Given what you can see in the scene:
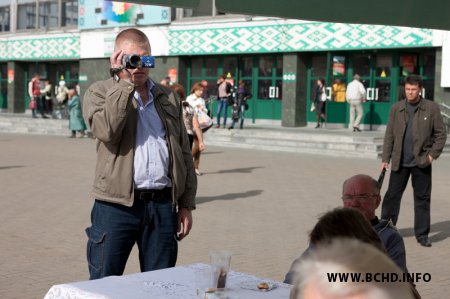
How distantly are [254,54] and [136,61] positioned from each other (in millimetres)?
25706

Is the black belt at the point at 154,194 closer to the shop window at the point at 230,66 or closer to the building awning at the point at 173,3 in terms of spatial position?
the building awning at the point at 173,3

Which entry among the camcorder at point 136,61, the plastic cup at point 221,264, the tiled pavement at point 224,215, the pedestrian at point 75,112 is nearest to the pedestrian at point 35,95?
the pedestrian at point 75,112

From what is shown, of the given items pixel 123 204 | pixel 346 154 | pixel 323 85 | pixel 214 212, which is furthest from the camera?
pixel 323 85

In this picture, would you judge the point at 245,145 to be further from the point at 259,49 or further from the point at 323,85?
the point at 259,49

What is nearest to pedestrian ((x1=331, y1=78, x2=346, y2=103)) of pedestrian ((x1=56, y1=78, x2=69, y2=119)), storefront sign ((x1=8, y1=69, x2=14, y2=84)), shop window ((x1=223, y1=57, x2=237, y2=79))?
shop window ((x1=223, y1=57, x2=237, y2=79))

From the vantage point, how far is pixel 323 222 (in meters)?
3.00

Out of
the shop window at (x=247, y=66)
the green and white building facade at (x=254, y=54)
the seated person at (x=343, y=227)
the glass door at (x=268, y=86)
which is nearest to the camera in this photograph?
the seated person at (x=343, y=227)

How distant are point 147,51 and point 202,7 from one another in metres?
0.39

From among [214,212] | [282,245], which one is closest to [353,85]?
[214,212]

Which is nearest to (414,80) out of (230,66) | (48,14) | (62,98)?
(230,66)

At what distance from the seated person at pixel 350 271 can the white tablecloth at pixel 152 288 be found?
→ 1.53 m

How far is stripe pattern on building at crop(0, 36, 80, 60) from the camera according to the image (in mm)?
36844

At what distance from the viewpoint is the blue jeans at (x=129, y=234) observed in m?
4.01

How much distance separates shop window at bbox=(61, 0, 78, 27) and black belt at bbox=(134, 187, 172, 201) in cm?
3526
